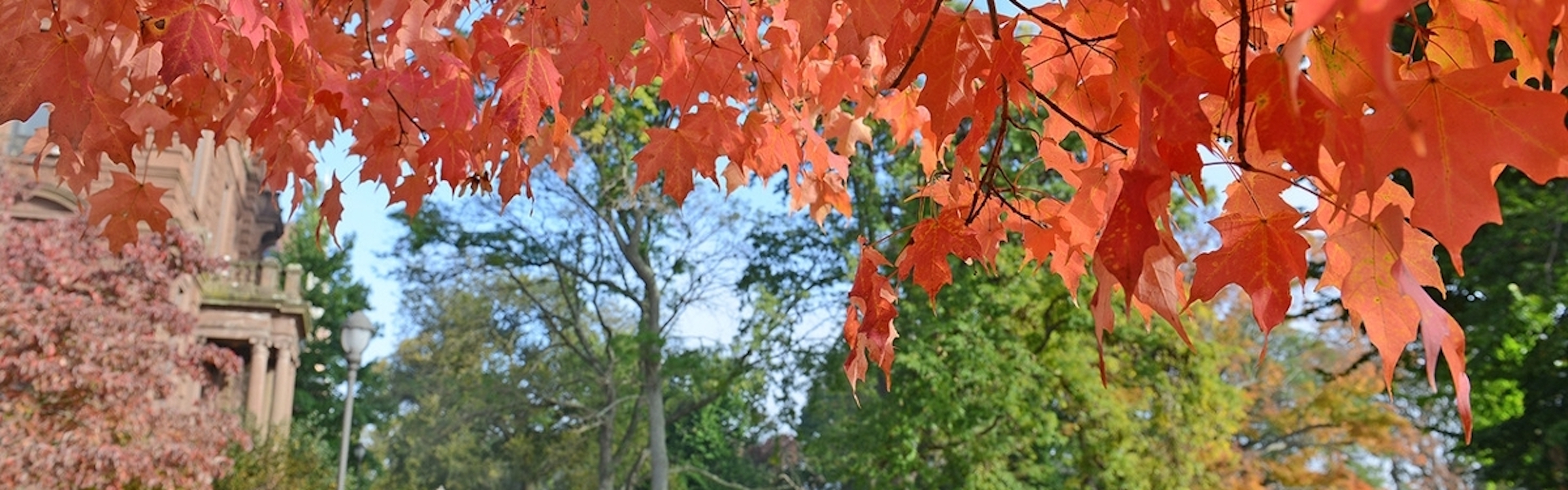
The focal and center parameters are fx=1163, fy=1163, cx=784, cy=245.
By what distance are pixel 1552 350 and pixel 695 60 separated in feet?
29.8

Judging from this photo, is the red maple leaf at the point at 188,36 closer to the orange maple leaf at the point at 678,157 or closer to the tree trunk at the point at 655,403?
the orange maple leaf at the point at 678,157

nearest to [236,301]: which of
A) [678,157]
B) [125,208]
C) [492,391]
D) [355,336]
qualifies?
[492,391]

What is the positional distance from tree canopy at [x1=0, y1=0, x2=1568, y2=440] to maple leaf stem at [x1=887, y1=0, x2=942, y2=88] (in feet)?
0.03

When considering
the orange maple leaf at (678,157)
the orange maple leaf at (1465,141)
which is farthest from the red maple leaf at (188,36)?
the orange maple leaf at (1465,141)

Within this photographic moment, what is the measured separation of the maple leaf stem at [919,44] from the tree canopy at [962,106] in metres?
0.01

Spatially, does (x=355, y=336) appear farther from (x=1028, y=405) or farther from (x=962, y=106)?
(x=962, y=106)

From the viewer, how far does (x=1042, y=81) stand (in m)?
2.34

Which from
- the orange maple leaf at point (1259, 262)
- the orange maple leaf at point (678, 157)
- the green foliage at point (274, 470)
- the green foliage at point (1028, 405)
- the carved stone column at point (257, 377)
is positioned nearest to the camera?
the orange maple leaf at point (1259, 262)

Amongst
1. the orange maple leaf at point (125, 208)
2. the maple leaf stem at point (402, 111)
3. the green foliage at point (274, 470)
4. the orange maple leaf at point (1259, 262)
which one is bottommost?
the orange maple leaf at point (1259, 262)

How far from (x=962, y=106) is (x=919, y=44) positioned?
0.60 ft

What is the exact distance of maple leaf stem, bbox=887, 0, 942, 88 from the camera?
1.58 meters

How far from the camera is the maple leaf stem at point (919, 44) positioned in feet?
5.19

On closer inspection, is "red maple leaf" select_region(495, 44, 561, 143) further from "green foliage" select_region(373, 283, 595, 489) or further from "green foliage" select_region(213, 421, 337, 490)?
"green foliage" select_region(373, 283, 595, 489)

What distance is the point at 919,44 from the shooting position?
1600mm
